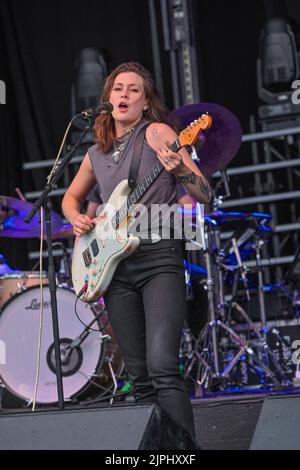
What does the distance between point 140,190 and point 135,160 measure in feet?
0.41

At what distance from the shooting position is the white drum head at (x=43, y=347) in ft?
17.7

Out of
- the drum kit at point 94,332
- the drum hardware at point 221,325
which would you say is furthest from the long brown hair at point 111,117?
the drum hardware at point 221,325

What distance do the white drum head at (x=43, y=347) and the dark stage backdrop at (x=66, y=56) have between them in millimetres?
1547

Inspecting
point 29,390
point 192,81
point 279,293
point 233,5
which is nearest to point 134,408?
point 29,390

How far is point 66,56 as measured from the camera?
23.6 feet

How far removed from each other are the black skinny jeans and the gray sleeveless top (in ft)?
0.65

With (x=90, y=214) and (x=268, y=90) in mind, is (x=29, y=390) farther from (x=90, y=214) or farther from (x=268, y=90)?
(x=268, y=90)

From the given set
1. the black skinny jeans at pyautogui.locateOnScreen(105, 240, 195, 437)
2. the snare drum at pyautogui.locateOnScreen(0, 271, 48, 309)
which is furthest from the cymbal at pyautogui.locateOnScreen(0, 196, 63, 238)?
the black skinny jeans at pyautogui.locateOnScreen(105, 240, 195, 437)

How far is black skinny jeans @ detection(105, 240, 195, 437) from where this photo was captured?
3.13 meters

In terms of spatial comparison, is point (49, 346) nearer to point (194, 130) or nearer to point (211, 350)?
point (211, 350)

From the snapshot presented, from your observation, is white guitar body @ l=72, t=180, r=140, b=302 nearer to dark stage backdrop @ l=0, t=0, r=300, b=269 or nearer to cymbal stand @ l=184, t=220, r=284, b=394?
cymbal stand @ l=184, t=220, r=284, b=394

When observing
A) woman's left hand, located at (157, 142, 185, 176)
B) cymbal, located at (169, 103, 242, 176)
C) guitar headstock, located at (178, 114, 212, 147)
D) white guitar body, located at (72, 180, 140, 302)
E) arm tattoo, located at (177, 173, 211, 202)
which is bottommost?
white guitar body, located at (72, 180, 140, 302)

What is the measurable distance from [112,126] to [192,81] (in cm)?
283

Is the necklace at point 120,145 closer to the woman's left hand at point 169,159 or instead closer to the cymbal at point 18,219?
the woman's left hand at point 169,159
